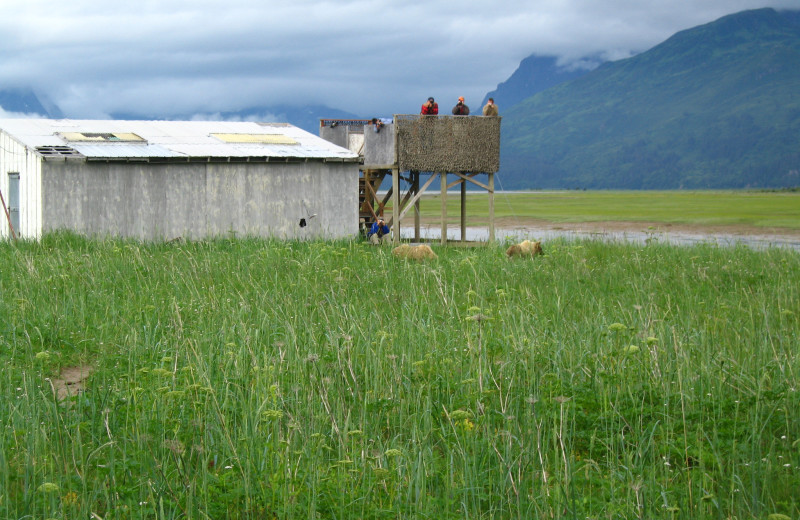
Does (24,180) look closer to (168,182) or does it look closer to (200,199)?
(168,182)

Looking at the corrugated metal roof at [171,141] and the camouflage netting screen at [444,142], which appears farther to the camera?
the camouflage netting screen at [444,142]

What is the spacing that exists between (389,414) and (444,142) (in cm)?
1950

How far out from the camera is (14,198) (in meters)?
22.3

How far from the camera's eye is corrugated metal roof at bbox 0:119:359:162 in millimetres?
21312

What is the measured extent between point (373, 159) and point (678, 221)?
28.9 m

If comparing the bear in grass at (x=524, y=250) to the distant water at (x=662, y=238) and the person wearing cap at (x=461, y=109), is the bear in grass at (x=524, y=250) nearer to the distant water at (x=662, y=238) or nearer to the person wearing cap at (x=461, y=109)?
the distant water at (x=662, y=238)

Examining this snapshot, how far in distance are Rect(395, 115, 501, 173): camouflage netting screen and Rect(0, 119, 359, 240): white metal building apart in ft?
6.22

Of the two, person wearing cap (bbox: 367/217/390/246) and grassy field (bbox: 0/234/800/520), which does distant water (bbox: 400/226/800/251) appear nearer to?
person wearing cap (bbox: 367/217/390/246)

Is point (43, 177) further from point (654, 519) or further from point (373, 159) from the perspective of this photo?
point (654, 519)

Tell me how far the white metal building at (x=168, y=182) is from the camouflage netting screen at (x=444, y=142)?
1896 millimetres

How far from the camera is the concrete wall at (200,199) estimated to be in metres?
20.7

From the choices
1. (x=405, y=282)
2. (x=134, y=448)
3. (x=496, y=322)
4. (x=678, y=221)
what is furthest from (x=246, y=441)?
(x=678, y=221)

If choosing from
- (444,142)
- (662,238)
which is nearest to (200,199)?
(444,142)

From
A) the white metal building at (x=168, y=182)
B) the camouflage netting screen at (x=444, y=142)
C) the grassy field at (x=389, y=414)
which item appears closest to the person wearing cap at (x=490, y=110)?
the camouflage netting screen at (x=444, y=142)
